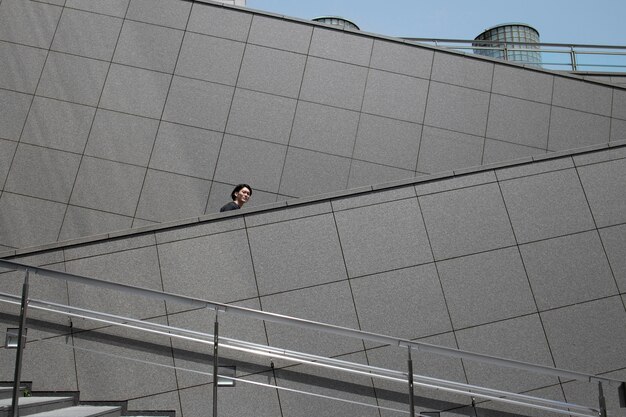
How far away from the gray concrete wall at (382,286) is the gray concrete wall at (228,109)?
1.49m

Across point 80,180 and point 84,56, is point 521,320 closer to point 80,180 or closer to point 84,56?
point 80,180

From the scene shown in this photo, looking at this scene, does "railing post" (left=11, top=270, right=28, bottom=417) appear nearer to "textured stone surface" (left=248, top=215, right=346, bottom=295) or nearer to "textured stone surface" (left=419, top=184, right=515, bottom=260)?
"textured stone surface" (left=248, top=215, right=346, bottom=295)

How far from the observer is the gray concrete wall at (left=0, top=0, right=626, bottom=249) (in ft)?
28.0

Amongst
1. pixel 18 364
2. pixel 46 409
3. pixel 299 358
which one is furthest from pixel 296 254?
pixel 18 364

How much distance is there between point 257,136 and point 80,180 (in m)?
2.11

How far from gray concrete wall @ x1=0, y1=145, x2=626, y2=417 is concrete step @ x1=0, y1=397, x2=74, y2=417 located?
63 centimetres

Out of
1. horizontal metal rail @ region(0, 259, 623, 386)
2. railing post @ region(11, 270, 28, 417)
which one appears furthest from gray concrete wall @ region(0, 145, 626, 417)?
railing post @ region(11, 270, 28, 417)

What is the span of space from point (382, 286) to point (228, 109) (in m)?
3.29

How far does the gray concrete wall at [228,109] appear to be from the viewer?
8523mm

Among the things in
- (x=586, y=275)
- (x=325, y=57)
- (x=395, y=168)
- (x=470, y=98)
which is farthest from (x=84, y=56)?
(x=586, y=275)

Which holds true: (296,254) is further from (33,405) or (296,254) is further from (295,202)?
(33,405)

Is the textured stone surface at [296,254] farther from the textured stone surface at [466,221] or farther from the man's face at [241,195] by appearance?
the textured stone surface at [466,221]

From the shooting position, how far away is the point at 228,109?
894cm

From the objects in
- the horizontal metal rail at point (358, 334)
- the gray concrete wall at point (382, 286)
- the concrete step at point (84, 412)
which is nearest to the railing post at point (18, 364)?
the horizontal metal rail at point (358, 334)
